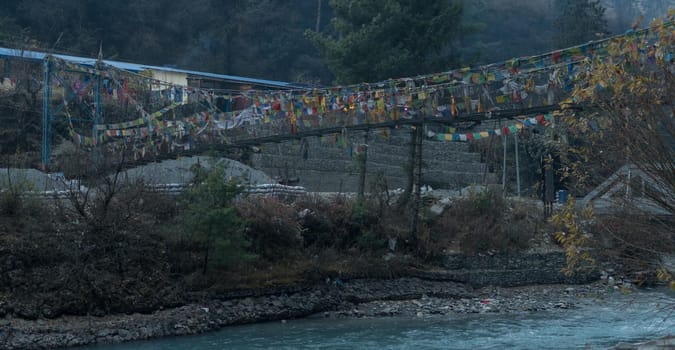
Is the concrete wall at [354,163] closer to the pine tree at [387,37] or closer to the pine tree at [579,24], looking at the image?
the pine tree at [387,37]

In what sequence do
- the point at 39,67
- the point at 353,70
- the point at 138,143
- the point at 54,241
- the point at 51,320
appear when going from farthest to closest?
the point at 353,70, the point at 39,67, the point at 138,143, the point at 54,241, the point at 51,320

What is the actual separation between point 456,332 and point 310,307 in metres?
4.31

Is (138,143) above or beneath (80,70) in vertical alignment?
beneath

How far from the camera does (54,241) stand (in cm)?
2014

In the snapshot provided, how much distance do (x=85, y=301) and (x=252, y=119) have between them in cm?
783

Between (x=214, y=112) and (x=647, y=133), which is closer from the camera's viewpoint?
(x=647, y=133)

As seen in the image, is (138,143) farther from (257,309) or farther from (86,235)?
(257,309)

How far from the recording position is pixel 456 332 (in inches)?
723

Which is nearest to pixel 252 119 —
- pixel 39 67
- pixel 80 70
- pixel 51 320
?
pixel 80 70

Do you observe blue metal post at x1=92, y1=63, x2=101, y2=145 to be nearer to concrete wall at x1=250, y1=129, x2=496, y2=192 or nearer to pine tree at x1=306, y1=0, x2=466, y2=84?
concrete wall at x1=250, y1=129, x2=496, y2=192

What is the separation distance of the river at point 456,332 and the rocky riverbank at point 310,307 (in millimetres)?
408

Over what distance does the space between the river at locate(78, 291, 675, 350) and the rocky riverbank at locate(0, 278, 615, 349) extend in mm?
408

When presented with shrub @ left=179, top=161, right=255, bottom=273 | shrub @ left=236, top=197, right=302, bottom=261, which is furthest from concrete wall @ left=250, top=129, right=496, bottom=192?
shrub @ left=179, top=161, right=255, bottom=273

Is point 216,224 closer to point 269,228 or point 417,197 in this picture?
point 269,228
